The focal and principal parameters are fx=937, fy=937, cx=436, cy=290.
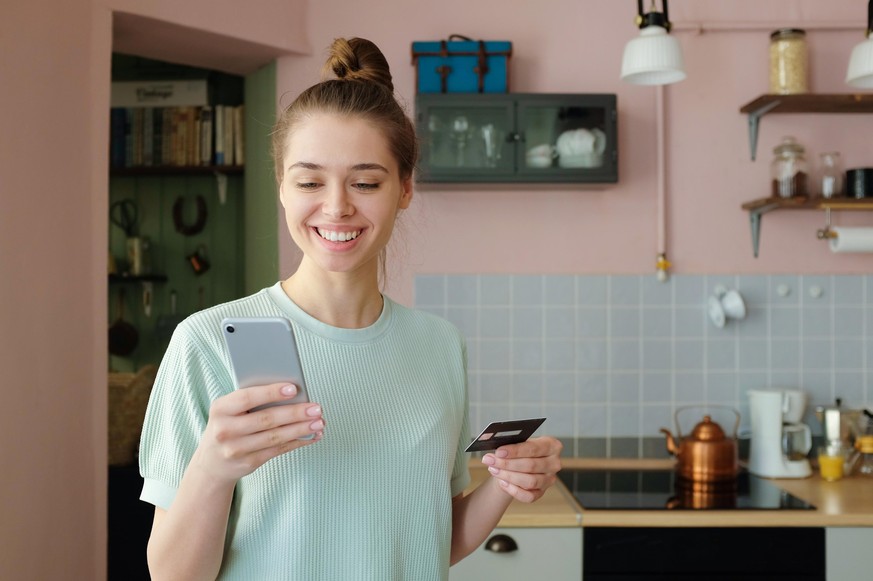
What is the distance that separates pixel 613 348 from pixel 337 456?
6.99 feet

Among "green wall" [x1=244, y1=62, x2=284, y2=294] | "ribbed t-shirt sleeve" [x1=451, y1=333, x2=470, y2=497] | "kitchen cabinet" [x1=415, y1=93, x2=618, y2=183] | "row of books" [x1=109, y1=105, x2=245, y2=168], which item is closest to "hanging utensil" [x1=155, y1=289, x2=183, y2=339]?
"green wall" [x1=244, y1=62, x2=284, y2=294]

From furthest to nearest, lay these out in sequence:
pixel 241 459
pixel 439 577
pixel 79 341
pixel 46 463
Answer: pixel 79 341
pixel 46 463
pixel 439 577
pixel 241 459

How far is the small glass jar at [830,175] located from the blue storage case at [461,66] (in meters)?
1.09

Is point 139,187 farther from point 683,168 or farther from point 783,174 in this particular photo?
point 783,174

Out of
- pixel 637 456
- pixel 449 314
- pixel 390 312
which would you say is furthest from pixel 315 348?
pixel 637 456

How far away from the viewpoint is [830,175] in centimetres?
308

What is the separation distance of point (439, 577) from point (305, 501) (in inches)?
9.3

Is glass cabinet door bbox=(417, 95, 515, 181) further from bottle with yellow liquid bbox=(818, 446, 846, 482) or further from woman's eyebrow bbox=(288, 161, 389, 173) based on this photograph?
woman's eyebrow bbox=(288, 161, 389, 173)

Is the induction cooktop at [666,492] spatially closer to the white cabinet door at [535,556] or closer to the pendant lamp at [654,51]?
the white cabinet door at [535,556]

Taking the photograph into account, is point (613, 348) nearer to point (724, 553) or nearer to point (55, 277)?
point (724, 553)

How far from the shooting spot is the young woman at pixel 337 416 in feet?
3.61

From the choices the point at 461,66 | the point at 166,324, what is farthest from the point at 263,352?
the point at 166,324

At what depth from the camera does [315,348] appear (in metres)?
1.23

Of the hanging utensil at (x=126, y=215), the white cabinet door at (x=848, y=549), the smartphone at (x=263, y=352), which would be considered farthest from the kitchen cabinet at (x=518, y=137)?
the smartphone at (x=263, y=352)
